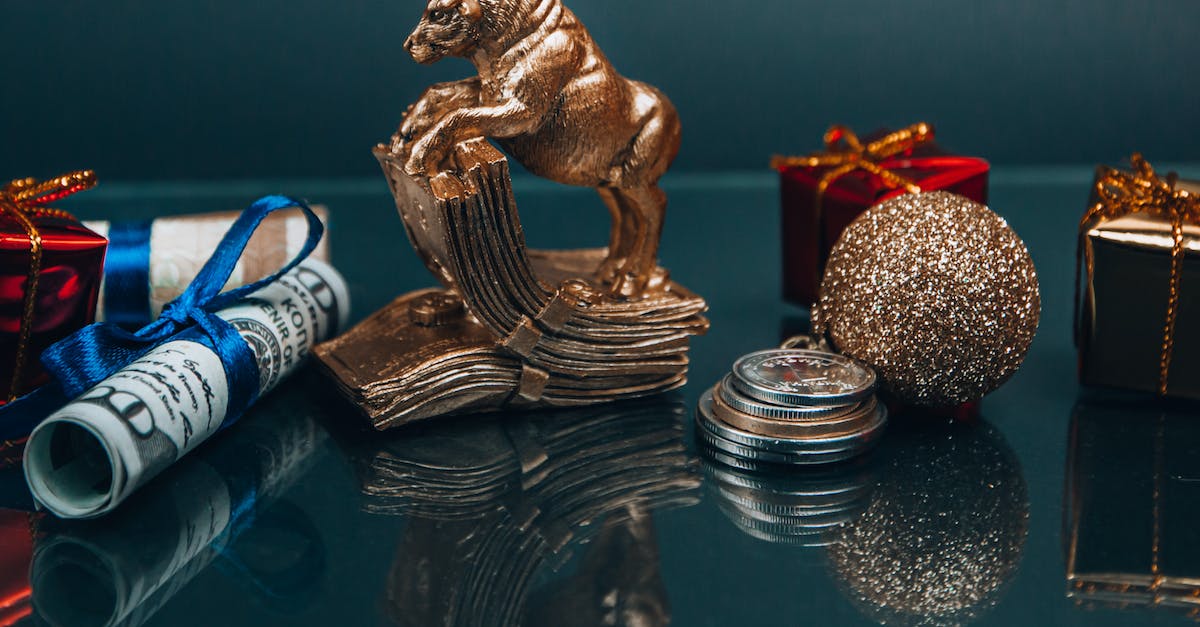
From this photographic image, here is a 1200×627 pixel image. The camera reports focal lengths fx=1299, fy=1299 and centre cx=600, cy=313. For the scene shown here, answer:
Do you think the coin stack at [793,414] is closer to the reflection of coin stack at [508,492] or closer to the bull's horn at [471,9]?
the reflection of coin stack at [508,492]

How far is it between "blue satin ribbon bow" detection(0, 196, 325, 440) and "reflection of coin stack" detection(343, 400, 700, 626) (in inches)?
7.9

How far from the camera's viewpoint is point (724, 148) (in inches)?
117

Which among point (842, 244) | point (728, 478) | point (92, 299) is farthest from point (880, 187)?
point (92, 299)

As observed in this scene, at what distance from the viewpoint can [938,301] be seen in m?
1.63

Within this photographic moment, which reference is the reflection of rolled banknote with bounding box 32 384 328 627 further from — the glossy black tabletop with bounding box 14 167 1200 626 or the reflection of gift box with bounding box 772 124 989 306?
the reflection of gift box with bounding box 772 124 989 306

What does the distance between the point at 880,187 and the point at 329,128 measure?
1382 millimetres

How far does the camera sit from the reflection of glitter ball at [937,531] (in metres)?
1.35

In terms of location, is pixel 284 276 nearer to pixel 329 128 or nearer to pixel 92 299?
pixel 92 299

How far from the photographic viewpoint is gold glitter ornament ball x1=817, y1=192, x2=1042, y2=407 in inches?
64.6

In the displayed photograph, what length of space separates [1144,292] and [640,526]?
0.77 metres

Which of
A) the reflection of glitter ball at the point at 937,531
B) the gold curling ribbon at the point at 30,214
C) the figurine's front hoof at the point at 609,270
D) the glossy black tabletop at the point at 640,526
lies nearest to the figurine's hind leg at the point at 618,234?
the figurine's front hoof at the point at 609,270

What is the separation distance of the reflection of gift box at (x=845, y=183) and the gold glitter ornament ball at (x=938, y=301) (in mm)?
319

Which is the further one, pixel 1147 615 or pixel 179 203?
pixel 179 203

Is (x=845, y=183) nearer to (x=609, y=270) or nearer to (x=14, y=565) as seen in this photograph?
(x=609, y=270)
